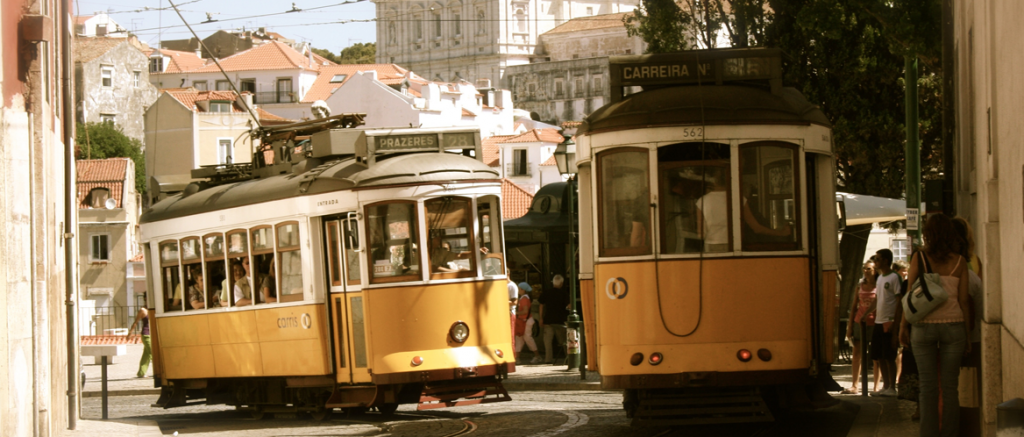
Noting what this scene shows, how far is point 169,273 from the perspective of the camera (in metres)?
16.6

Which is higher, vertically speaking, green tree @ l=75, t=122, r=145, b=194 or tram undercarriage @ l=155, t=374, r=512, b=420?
green tree @ l=75, t=122, r=145, b=194

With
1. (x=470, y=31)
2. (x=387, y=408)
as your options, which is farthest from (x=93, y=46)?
(x=387, y=408)

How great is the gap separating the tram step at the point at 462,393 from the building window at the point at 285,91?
309 feet

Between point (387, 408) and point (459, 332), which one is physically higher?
point (459, 332)

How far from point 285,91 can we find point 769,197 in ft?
322

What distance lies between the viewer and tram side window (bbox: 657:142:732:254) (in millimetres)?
10438

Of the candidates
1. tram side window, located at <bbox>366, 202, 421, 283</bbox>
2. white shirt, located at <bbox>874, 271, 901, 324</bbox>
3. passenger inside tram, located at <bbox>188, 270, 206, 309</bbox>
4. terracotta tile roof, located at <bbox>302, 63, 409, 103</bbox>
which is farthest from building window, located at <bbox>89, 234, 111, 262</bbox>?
white shirt, located at <bbox>874, 271, 901, 324</bbox>

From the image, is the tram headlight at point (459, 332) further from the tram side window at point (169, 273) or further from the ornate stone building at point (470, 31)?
the ornate stone building at point (470, 31)

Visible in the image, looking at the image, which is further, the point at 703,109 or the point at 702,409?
the point at 703,109

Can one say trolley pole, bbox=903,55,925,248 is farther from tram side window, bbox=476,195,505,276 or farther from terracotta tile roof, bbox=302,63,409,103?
terracotta tile roof, bbox=302,63,409,103

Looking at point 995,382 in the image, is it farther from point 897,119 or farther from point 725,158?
point 897,119

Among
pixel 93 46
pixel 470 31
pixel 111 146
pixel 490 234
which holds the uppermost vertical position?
pixel 470 31

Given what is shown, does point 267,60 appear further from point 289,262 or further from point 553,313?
point 289,262

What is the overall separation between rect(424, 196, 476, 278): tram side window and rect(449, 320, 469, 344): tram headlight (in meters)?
0.48
